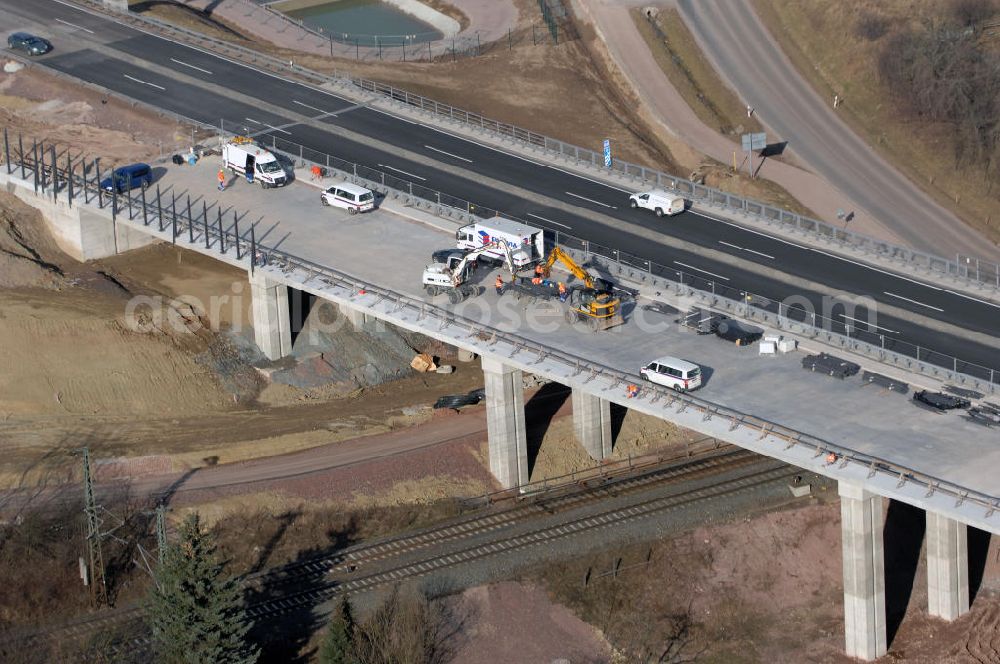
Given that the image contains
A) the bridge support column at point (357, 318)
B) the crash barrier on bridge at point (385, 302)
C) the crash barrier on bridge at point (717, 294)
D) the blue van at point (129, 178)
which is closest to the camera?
the crash barrier on bridge at point (385, 302)

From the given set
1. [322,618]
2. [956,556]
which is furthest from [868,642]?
[322,618]

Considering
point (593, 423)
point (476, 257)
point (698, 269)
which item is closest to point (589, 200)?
point (698, 269)

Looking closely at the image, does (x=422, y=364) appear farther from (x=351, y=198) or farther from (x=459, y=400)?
(x=351, y=198)

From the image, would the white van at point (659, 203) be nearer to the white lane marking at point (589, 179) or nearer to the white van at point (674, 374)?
the white lane marking at point (589, 179)

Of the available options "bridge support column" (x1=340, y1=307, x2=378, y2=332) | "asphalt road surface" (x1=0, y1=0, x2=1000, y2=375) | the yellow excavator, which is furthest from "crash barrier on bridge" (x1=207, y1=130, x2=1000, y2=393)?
"bridge support column" (x1=340, y1=307, x2=378, y2=332)

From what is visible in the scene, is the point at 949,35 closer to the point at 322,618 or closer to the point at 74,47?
the point at 74,47

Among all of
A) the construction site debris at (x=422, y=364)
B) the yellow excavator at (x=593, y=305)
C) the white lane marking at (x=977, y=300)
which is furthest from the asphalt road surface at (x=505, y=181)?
the construction site debris at (x=422, y=364)
